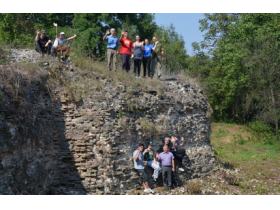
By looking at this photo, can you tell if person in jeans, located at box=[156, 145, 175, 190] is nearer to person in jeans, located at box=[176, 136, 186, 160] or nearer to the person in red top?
person in jeans, located at box=[176, 136, 186, 160]

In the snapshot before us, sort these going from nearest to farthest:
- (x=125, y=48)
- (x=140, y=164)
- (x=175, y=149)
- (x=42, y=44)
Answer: (x=140, y=164)
(x=42, y=44)
(x=175, y=149)
(x=125, y=48)

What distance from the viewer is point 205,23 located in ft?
86.8

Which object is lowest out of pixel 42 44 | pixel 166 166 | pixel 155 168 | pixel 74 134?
pixel 155 168

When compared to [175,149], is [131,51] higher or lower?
higher

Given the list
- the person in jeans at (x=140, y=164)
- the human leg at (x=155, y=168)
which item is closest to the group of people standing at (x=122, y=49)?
the person in jeans at (x=140, y=164)

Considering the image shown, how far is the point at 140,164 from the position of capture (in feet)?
28.8

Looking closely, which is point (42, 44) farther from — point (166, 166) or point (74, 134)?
point (166, 166)

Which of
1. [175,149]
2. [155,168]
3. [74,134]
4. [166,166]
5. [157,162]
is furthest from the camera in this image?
[175,149]

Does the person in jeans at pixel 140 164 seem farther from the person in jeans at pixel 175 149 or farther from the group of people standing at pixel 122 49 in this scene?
the group of people standing at pixel 122 49

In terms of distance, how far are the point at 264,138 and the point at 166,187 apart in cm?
1358

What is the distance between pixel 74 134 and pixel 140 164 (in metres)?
2.38

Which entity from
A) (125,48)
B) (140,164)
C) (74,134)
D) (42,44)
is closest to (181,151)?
(140,164)

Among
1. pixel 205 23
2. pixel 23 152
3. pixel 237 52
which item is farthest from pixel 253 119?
pixel 23 152

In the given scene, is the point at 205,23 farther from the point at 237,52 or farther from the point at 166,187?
the point at 166,187
